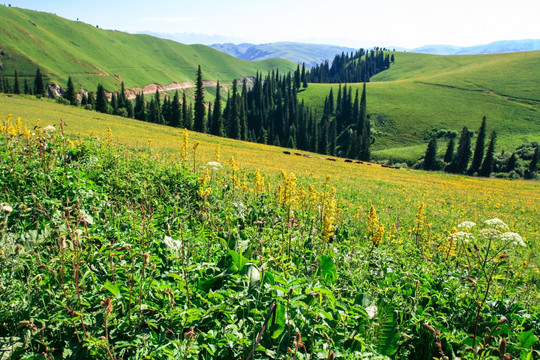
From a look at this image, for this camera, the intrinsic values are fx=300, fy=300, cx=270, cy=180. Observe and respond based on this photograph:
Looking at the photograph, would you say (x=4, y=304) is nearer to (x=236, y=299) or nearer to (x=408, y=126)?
(x=236, y=299)

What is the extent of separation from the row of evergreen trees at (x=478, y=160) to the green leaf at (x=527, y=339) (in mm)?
88045

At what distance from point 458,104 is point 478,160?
170 feet

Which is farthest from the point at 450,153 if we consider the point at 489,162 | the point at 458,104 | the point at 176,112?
the point at 176,112

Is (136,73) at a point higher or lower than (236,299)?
higher

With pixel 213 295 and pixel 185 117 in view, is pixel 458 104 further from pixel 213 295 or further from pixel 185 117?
pixel 213 295

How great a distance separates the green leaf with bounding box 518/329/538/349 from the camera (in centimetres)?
296

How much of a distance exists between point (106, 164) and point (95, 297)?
5604 mm

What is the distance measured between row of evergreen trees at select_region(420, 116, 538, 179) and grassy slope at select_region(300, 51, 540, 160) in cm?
1030

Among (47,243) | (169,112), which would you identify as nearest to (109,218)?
(47,243)

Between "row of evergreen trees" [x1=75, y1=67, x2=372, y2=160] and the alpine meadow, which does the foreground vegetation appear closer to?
the alpine meadow

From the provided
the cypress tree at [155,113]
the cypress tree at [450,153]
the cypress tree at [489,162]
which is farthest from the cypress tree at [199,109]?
the cypress tree at [489,162]

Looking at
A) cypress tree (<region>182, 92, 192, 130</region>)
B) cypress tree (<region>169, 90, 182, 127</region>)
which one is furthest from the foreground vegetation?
cypress tree (<region>182, 92, 192, 130</region>)

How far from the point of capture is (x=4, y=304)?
7.91ft

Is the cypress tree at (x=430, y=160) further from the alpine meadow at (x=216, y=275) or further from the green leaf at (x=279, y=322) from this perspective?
the green leaf at (x=279, y=322)
